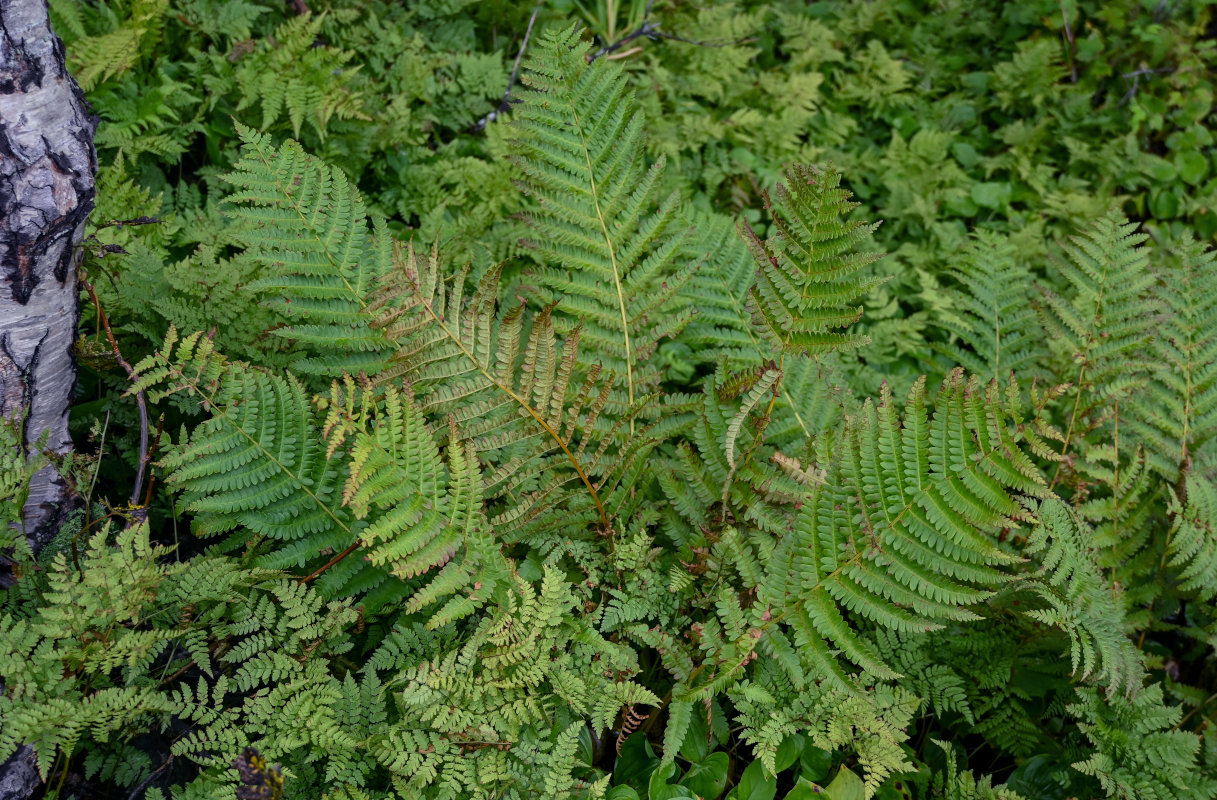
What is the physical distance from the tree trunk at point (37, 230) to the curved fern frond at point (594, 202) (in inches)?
45.8

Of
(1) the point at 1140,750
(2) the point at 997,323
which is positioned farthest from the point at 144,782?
(2) the point at 997,323

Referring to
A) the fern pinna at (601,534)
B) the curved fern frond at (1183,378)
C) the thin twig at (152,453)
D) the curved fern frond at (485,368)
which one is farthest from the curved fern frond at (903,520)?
the thin twig at (152,453)

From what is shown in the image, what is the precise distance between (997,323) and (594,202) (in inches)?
70.5

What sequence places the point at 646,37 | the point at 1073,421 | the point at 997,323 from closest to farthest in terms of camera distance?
the point at 1073,421 → the point at 997,323 → the point at 646,37

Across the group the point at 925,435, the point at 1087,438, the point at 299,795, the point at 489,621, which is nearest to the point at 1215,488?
the point at 1087,438

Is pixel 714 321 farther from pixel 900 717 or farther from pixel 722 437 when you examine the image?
pixel 900 717

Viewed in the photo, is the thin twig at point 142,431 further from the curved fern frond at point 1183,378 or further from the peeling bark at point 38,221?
the curved fern frond at point 1183,378

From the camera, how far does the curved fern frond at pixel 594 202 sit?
240 cm

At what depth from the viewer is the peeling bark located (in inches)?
74.0

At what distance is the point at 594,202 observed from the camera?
2416mm

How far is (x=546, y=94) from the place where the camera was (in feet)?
8.09

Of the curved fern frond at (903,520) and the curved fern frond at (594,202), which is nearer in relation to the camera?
the curved fern frond at (903,520)

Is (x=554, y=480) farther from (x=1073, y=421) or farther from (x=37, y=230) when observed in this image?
(x=1073, y=421)

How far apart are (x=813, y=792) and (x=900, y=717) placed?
31 centimetres
